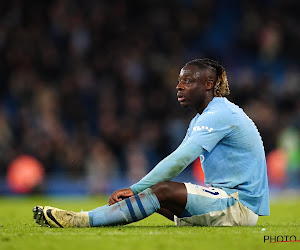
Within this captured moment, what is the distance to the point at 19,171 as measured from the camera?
15.7 meters

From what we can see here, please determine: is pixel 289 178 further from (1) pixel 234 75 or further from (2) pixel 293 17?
(2) pixel 293 17

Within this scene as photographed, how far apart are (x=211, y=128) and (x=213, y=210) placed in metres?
0.78

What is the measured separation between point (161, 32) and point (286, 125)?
4756 mm

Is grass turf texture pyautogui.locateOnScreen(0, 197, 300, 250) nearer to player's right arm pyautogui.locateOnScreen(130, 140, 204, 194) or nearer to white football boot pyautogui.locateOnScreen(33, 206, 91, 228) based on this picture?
white football boot pyautogui.locateOnScreen(33, 206, 91, 228)

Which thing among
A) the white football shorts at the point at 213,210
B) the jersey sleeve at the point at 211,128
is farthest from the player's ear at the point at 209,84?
the white football shorts at the point at 213,210

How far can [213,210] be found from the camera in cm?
623

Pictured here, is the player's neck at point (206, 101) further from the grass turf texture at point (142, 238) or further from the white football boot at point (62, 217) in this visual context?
the white football boot at point (62, 217)

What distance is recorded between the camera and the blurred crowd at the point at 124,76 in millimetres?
16688

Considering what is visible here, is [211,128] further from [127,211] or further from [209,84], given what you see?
[127,211]

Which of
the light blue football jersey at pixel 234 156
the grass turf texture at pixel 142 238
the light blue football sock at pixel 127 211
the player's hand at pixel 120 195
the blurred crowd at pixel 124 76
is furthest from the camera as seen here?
the blurred crowd at pixel 124 76

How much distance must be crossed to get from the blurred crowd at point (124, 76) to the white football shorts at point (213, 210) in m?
9.85

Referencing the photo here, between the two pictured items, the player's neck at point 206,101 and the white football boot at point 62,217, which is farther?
the player's neck at point 206,101

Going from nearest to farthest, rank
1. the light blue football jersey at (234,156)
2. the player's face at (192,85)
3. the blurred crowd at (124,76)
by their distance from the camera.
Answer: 1. the light blue football jersey at (234,156)
2. the player's face at (192,85)
3. the blurred crowd at (124,76)

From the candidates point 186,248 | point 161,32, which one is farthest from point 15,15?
point 186,248
